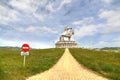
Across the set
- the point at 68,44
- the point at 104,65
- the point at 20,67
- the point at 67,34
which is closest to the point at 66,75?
the point at 20,67

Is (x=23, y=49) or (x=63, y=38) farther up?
(x=63, y=38)

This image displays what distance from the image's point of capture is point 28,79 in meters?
20.2

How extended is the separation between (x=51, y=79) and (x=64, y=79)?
1160mm

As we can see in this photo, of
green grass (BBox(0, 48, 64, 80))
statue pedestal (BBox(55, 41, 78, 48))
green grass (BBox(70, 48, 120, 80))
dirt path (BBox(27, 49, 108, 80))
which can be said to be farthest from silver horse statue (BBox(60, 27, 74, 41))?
dirt path (BBox(27, 49, 108, 80))

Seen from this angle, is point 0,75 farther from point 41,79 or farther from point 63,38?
point 63,38

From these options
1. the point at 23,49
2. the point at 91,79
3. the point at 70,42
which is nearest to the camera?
the point at 91,79

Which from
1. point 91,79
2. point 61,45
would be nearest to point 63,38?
point 61,45

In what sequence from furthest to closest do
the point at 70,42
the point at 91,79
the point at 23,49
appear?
the point at 70,42, the point at 23,49, the point at 91,79

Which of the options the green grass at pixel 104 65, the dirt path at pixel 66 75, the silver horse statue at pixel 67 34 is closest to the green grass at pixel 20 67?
the dirt path at pixel 66 75

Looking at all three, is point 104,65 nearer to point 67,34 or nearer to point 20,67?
point 20,67

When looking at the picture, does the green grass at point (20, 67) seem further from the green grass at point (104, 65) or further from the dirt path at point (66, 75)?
the green grass at point (104, 65)

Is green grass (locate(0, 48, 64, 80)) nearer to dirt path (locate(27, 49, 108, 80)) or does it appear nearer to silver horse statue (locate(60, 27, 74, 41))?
dirt path (locate(27, 49, 108, 80))

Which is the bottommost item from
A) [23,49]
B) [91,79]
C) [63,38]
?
[91,79]

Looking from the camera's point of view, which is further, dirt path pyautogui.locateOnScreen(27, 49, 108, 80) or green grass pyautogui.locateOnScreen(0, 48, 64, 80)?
green grass pyautogui.locateOnScreen(0, 48, 64, 80)
